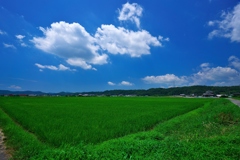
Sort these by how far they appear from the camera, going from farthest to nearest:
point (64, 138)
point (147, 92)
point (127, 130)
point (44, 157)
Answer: point (147, 92), point (127, 130), point (64, 138), point (44, 157)

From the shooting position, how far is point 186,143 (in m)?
5.85

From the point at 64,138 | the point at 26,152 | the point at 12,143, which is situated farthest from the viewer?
the point at 64,138

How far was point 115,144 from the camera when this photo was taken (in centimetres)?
586

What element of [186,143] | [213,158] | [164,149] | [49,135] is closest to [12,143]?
[49,135]

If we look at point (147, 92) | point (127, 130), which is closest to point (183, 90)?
point (147, 92)

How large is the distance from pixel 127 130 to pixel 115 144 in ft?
9.36

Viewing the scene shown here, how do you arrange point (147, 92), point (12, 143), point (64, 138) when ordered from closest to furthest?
point (12, 143)
point (64, 138)
point (147, 92)

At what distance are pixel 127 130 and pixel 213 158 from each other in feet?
14.8

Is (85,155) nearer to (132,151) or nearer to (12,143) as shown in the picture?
(132,151)

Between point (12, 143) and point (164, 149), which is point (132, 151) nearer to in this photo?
point (164, 149)

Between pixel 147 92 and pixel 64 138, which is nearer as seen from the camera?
pixel 64 138

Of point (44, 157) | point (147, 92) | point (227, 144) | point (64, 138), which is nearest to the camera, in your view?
point (44, 157)

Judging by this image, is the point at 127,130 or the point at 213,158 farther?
the point at 127,130

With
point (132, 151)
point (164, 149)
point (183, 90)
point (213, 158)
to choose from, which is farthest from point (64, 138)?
point (183, 90)
